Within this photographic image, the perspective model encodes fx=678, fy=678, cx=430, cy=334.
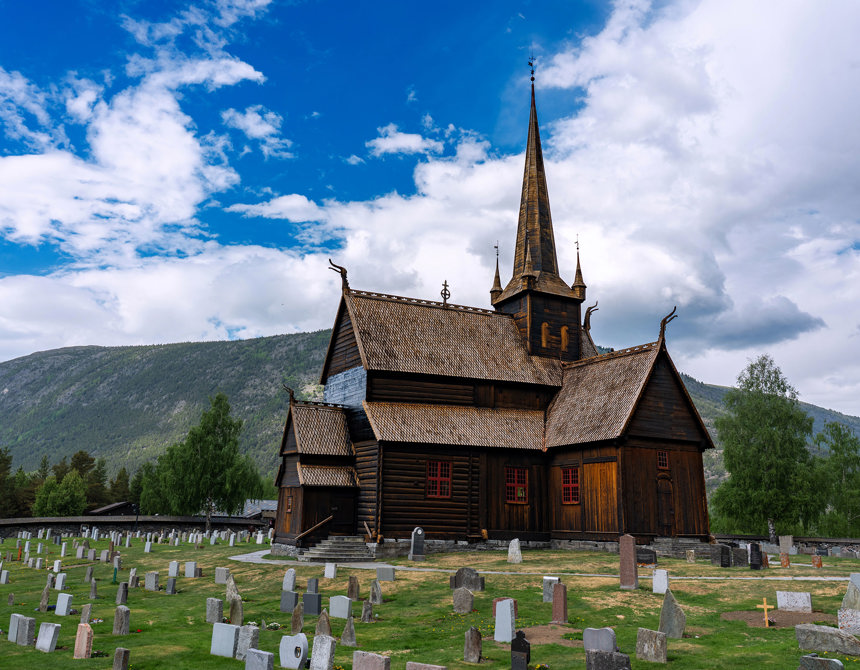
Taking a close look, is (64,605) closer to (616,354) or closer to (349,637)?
(349,637)

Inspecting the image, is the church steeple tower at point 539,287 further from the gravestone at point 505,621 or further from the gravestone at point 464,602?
the gravestone at point 505,621

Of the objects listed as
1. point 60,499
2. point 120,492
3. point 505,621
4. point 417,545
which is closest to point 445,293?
point 417,545

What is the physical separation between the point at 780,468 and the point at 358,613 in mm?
37897

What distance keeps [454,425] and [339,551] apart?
813 cm

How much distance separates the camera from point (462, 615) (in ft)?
56.7

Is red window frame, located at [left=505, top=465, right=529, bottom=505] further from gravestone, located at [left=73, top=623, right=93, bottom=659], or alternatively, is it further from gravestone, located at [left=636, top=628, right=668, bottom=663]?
gravestone, located at [left=73, top=623, right=93, bottom=659]

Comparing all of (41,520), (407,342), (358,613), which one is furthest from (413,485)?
(41,520)

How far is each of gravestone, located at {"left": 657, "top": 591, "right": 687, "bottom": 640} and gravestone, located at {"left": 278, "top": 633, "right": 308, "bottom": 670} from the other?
24.4ft

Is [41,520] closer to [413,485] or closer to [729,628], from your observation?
[413,485]

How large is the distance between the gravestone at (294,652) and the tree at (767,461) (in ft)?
137

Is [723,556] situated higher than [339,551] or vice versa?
[723,556]

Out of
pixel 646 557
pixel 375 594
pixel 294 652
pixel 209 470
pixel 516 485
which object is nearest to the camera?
pixel 294 652

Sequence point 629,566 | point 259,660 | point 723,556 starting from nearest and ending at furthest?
point 259,660, point 629,566, point 723,556

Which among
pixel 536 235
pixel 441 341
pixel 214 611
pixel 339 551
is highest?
pixel 536 235
